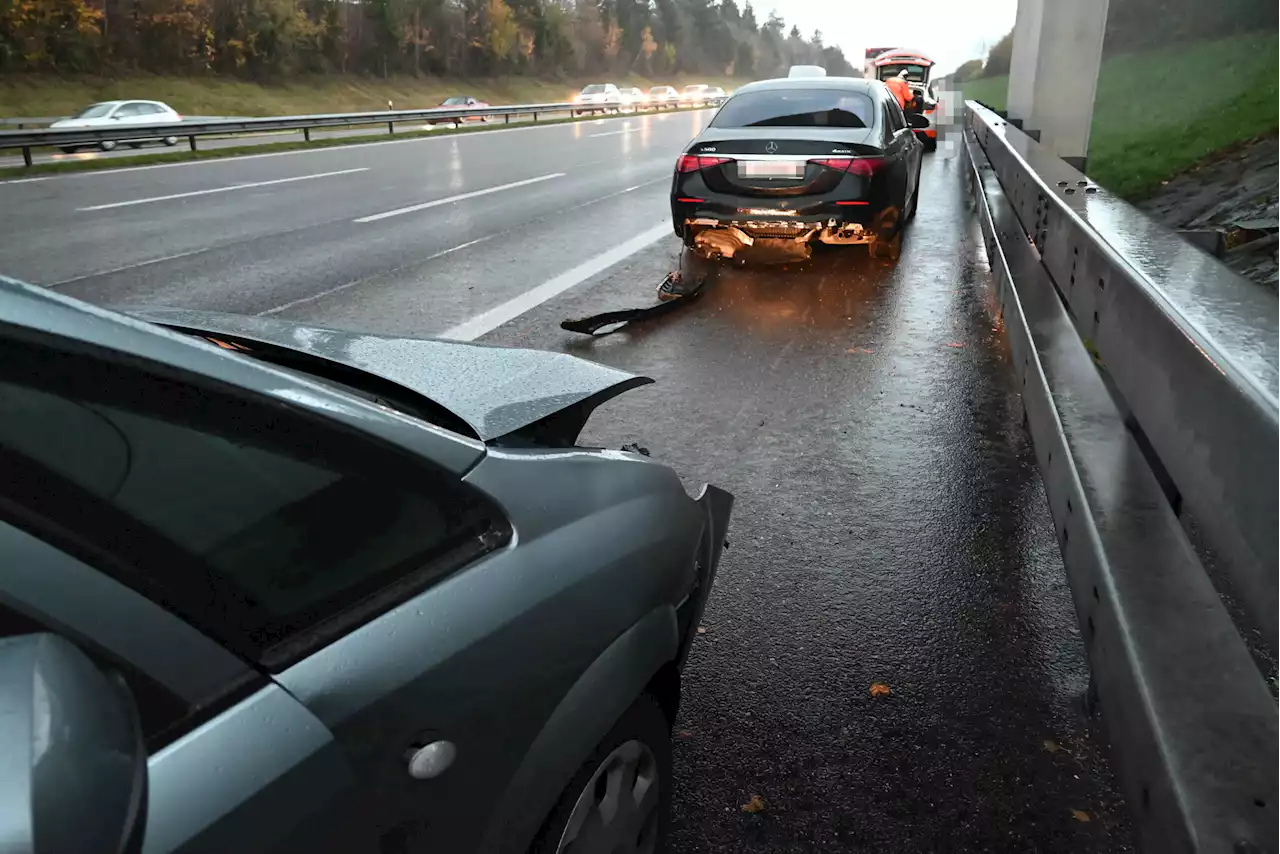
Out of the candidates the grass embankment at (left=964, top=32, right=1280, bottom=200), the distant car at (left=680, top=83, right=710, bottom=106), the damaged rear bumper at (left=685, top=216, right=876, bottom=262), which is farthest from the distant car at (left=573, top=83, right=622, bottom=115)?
the damaged rear bumper at (left=685, top=216, right=876, bottom=262)

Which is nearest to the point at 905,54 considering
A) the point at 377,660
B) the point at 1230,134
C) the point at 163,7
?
the point at 1230,134

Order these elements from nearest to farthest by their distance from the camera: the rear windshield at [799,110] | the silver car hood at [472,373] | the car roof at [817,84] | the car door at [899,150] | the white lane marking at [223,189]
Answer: the silver car hood at [472,373], the car door at [899,150], the rear windshield at [799,110], the car roof at [817,84], the white lane marking at [223,189]

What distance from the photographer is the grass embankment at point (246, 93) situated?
40.8 metres

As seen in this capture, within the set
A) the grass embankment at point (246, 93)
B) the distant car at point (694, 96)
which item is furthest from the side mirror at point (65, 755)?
the distant car at point (694, 96)

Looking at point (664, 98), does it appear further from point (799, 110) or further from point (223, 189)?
point (799, 110)

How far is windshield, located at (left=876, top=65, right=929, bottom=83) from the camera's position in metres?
42.0

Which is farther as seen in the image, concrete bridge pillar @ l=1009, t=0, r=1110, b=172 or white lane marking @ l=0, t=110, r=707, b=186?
white lane marking @ l=0, t=110, r=707, b=186

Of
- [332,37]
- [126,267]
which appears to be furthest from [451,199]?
[332,37]

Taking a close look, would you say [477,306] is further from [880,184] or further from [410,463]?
[410,463]

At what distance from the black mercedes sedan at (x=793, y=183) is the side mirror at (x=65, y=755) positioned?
7.46 m

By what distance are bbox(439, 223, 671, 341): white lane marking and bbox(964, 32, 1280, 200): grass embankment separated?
22.7 ft

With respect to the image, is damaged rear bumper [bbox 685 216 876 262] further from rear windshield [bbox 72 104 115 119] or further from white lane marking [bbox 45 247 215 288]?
rear windshield [bbox 72 104 115 119]

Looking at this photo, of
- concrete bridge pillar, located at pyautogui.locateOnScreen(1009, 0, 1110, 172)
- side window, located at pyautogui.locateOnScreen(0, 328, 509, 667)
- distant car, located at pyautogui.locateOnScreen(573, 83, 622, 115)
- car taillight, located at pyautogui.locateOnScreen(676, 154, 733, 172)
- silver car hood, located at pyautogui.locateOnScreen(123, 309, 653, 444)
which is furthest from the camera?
distant car, located at pyautogui.locateOnScreen(573, 83, 622, 115)

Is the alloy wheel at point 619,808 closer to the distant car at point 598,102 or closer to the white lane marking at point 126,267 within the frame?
the white lane marking at point 126,267
